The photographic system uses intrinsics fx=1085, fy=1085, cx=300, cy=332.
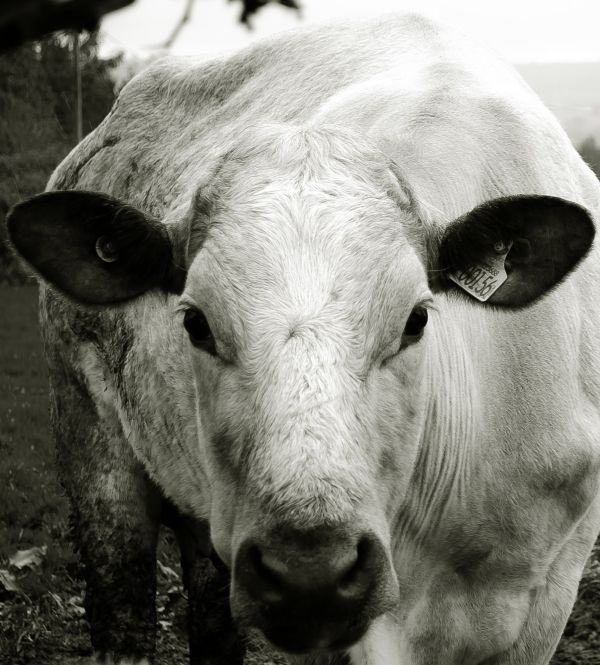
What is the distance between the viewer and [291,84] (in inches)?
197

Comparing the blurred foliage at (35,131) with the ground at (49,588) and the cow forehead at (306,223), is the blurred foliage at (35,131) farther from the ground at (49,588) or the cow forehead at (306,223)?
the cow forehead at (306,223)

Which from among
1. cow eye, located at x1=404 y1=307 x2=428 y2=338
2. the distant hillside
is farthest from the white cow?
the distant hillside

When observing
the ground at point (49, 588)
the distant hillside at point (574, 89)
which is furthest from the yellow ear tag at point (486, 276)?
the distant hillside at point (574, 89)

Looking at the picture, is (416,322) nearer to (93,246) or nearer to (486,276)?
(486,276)

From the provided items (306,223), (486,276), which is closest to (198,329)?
(306,223)

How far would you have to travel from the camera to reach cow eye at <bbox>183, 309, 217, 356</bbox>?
10.4 ft

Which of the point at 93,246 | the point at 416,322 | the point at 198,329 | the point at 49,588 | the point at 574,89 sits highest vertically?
the point at 416,322

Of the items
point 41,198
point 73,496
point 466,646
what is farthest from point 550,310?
point 73,496

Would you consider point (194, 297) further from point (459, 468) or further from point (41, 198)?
point (459, 468)

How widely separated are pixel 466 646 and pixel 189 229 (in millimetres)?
1781

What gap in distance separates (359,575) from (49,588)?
3922 mm

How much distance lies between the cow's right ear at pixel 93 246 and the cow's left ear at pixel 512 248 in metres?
0.90

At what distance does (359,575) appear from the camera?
2.61 meters

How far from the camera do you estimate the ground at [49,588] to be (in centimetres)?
545
